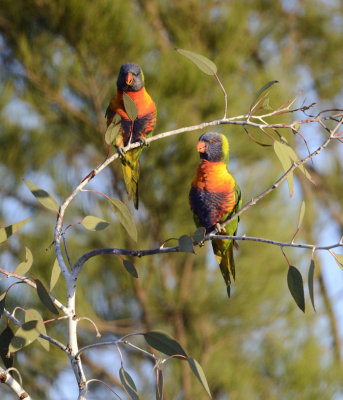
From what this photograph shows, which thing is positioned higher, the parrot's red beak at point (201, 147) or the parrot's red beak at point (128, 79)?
the parrot's red beak at point (128, 79)

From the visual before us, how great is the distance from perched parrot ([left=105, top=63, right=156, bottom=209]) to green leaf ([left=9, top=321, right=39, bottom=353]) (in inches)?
31.6

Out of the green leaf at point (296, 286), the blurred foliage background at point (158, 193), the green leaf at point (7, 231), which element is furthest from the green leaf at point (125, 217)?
the blurred foliage background at point (158, 193)

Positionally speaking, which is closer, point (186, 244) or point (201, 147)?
point (186, 244)

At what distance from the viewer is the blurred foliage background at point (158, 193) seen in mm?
2652

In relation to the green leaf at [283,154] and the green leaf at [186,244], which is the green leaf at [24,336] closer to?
the green leaf at [186,244]

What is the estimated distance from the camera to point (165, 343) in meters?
0.71

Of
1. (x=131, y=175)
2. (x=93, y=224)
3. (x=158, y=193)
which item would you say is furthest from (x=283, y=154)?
(x=158, y=193)

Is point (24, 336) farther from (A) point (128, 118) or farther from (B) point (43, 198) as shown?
(A) point (128, 118)

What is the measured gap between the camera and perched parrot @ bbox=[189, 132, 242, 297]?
1.30 meters

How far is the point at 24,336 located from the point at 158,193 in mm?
2269

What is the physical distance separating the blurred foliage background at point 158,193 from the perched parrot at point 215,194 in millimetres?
1294

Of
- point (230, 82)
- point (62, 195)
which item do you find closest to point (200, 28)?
point (230, 82)

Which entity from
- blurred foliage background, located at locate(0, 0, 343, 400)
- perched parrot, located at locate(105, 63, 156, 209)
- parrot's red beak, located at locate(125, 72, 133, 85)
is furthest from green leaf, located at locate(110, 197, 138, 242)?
blurred foliage background, located at locate(0, 0, 343, 400)

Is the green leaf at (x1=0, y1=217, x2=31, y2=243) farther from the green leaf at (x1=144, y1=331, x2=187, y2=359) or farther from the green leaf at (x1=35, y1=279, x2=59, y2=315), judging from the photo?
the green leaf at (x1=144, y1=331, x2=187, y2=359)
